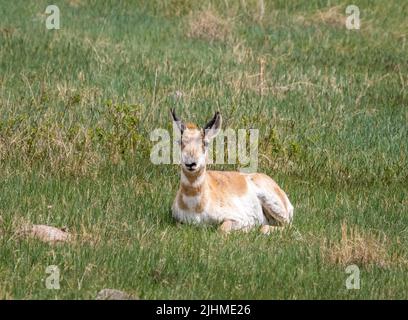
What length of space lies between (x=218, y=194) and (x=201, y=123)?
3472mm

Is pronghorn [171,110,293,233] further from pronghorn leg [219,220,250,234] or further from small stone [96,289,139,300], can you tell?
small stone [96,289,139,300]

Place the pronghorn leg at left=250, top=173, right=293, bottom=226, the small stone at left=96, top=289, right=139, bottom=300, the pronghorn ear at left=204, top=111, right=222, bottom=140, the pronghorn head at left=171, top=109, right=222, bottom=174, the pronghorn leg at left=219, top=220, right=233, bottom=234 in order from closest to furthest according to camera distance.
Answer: the small stone at left=96, top=289, right=139, bottom=300
the pronghorn head at left=171, top=109, right=222, bottom=174
the pronghorn ear at left=204, top=111, right=222, bottom=140
the pronghorn leg at left=219, top=220, right=233, bottom=234
the pronghorn leg at left=250, top=173, right=293, bottom=226

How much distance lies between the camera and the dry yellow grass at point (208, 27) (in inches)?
877

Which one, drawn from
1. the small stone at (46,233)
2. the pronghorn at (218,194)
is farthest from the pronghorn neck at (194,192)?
the small stone at (46,233)

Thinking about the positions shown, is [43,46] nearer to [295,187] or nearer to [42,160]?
[42,160]

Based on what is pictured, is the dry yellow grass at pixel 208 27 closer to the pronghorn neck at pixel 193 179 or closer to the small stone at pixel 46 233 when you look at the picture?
the pronghorn neck at pixel 193 179

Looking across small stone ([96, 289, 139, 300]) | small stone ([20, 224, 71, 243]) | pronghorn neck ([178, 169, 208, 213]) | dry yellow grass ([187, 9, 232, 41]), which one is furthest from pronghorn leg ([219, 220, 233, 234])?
dry yellow grass ([187, 9, 232, 41])

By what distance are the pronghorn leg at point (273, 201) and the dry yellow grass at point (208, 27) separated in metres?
9.37

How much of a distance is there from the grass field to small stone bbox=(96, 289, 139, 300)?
0.30 feet

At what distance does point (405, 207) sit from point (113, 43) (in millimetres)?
8631

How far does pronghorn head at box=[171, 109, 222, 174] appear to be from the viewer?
11.8m

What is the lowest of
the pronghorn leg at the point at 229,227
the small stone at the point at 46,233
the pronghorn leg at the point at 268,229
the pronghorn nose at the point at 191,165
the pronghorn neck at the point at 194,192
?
the pronghorn leg at the point at 268,229

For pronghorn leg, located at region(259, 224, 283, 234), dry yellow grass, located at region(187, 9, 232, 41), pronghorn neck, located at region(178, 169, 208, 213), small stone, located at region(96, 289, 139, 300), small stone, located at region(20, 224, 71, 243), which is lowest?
small stone, located at region(96, 289, 139, 300)
